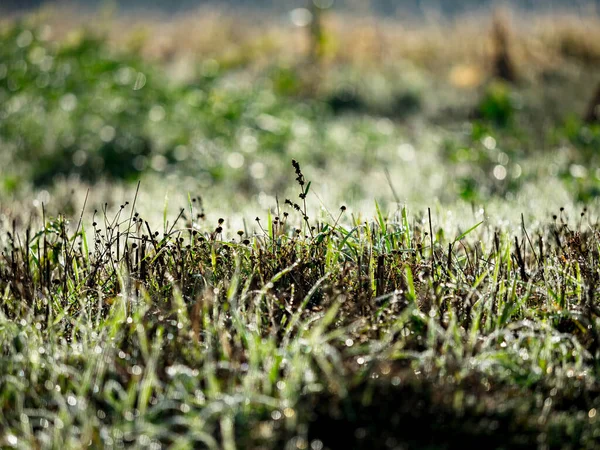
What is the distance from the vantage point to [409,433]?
76.8 inches

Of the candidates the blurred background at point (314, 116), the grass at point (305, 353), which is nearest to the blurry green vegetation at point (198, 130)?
the blurred background at point (314, 116)

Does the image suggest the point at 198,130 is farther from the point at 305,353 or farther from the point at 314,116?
the point at 305,353

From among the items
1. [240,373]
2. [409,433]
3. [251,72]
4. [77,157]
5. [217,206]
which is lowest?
[409,433]

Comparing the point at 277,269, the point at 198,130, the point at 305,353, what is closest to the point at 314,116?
the point at 198,130

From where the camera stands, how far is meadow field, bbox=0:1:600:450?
78.3 inches

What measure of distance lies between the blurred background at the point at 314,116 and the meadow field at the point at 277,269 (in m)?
0.05

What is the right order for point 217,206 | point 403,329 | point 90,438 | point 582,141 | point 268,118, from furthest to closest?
point 268,118 → point 582,141 → point 217,206 → point 403,329 → point 90,438

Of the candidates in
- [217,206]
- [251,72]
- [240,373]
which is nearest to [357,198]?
[217,206]

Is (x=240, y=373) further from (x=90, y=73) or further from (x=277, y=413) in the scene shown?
(x=90, y=73)

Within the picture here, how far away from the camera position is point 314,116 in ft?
31.0

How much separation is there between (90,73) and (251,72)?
3.72 m

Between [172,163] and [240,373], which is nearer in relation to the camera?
[240,373]

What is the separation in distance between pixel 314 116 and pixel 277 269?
22.5 ft

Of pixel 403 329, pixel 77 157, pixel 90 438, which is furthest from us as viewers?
pixel 77 157
